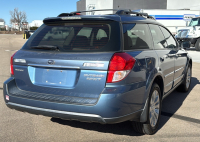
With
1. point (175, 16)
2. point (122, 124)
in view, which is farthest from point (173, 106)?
point (175, 16)

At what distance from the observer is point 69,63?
3.00 metres

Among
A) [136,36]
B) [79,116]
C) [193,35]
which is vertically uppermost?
[136,36]

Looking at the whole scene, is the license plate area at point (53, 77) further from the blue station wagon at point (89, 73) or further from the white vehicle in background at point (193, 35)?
the white vehicle in background at point (193, 35)

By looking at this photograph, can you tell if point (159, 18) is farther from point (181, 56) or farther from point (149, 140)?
point (149, 140)

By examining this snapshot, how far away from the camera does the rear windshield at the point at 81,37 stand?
307 centimetres

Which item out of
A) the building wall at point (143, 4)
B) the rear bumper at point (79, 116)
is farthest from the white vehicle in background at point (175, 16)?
the rear bumper at point (79, 116)

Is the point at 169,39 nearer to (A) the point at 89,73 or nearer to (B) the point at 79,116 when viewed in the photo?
(A) the point at 89,73

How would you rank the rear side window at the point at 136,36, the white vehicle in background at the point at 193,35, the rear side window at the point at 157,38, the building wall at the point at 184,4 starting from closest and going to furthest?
the rear side window at the point at 136,36 < the rear side window at the point at 157,38 < the white vehicle in background at the point at 193,35 < the building wall at the point at 184,4

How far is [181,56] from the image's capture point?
521 centimetres

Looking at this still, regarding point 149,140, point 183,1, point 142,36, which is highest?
point 183,1

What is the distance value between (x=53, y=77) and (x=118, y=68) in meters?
0.82

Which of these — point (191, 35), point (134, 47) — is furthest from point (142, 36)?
→ point (191, 35)

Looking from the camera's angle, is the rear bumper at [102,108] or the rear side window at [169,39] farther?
the rear side window at [169,39]

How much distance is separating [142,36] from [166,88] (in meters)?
1.14
